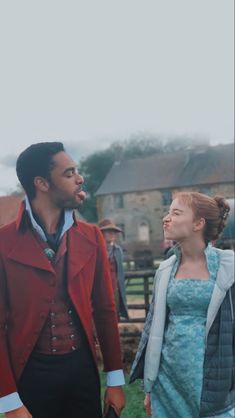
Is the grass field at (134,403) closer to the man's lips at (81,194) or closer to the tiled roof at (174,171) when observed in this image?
the man's lips at (81,194)

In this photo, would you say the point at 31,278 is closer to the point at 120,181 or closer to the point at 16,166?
the point at 16,166

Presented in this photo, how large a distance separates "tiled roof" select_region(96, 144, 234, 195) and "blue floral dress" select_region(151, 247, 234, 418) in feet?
108

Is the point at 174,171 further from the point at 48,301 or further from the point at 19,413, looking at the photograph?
the point at 19,413

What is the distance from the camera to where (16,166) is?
2369 millimetres

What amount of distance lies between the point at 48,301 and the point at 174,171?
36098 millimetres

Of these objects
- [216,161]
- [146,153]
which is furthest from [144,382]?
[146,153]

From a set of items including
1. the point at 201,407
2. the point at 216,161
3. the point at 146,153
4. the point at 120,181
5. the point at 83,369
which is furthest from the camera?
the point at 146,153

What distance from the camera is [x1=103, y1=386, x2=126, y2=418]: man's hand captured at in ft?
7.91

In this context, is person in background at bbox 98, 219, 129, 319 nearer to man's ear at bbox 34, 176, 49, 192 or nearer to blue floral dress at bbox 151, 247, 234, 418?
blue floral dress at bbox 151, 247, 234, 418

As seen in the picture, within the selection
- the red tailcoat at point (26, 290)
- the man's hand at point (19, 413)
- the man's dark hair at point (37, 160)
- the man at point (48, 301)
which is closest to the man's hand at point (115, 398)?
A: the man at point (48, 301)

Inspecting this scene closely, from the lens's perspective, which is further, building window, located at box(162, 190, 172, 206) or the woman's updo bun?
building window, located at box(162, 190, 172, 206)

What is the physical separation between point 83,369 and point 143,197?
3585 cm

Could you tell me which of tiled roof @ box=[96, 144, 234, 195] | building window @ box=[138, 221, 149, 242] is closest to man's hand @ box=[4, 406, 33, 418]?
tiled roof @ box=[96, 144, 234, 195]

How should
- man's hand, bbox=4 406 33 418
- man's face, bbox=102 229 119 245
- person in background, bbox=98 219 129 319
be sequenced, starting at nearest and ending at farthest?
1. man's hand, bbox=4 406 33 418
2. person in background, bbox=98 219 129 319
3. man's face, bbox=102 229 119 245
